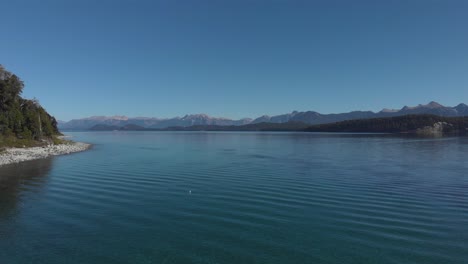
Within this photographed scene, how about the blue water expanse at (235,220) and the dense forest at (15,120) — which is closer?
the blue water expanse at (235,220)

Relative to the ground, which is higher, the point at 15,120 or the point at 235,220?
the point at 15,120

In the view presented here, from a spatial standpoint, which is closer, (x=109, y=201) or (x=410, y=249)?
(x=410, y=249)

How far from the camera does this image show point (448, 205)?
22.2 m

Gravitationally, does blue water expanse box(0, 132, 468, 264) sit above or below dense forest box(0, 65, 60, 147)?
below

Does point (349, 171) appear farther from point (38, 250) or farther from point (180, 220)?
point (38, 250)

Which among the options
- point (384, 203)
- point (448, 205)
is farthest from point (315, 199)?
point (448, 205)

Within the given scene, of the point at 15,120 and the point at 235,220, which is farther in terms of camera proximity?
the point at 15,120

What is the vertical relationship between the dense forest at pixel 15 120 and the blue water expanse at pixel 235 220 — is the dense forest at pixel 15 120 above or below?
above

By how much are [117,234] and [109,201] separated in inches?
320

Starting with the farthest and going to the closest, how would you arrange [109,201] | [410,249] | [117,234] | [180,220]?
1. [109,201]
2. [180,220]
3. [117,234]
4. [410,249]

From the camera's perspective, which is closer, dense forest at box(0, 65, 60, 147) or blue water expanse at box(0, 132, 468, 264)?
blue water expanse at box(0, 132, 468, 264)

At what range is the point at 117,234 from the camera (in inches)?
647

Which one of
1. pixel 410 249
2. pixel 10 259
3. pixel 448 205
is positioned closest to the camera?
pixel 10 259

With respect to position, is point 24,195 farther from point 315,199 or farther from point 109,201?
point 315,199
